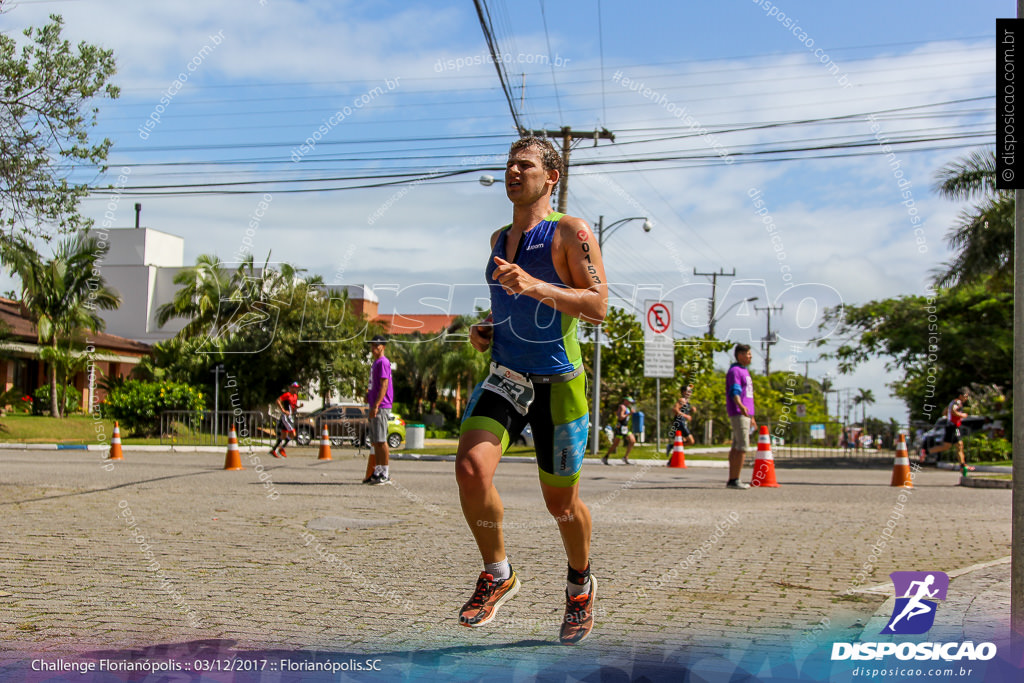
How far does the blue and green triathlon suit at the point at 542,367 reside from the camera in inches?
154

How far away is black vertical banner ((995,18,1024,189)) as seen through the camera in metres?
3.70

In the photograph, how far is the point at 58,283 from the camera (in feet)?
48.8

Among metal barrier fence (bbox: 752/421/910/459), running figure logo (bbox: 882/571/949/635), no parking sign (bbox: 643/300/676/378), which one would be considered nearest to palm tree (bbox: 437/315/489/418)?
metal barrier fence (bbox: 752/421/910/459)

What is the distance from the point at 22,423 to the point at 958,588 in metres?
26.2

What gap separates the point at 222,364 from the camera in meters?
36.5

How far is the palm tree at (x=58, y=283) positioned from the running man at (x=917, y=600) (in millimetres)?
8998

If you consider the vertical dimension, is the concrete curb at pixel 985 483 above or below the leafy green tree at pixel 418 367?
below

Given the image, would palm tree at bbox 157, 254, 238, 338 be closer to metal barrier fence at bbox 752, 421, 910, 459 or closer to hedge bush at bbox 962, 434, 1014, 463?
metal barrier fence at bbox 752, 421, 910, 459

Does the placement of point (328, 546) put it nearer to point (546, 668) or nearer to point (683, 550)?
point (683, 550)

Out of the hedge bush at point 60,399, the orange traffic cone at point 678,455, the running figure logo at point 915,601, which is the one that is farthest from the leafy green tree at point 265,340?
the running figure logo at point 915,601

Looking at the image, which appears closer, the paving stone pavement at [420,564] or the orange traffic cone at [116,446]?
the paving stone pavement at [420,564]

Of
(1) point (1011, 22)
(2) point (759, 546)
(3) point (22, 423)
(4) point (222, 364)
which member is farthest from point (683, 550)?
(4) point (222, 364)

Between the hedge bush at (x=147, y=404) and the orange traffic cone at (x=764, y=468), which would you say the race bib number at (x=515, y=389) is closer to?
the orange traffic cone at (x=764, y=468)

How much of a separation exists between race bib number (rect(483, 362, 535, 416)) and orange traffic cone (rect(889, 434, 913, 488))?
39.5ft
